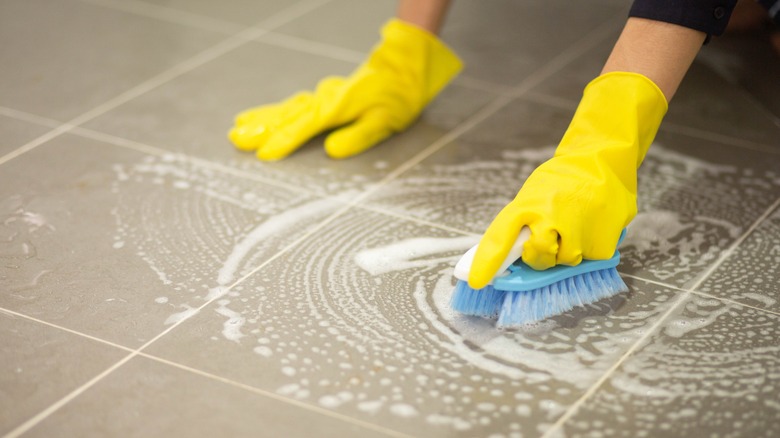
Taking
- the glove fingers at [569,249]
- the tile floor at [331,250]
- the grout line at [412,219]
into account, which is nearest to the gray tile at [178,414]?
the tile floor at [331,250]

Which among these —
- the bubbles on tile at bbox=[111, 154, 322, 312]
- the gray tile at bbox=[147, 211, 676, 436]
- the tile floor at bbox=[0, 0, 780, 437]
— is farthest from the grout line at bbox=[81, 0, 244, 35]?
the gray tile at bbox=[147, 211, 676, 436]

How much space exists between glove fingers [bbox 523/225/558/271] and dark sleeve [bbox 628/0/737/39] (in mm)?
279

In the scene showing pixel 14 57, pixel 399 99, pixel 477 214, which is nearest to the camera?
pixel 477 214

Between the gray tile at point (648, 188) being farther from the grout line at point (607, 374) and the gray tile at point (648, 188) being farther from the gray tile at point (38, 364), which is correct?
the gray tile at point (38, 364)

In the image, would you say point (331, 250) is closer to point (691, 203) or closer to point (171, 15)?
point (691, 203)

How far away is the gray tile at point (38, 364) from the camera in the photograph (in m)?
0.86

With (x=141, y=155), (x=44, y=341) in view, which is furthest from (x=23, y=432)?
(x=141, y=155)

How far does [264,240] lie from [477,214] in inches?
10.4

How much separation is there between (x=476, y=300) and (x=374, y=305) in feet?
0.34

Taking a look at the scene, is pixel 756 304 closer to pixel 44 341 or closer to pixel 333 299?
pixel 333 299

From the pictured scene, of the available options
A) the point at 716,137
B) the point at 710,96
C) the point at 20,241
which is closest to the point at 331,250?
the point at 20,241

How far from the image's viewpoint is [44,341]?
94cm

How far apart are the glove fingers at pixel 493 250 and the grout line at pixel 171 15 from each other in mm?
894

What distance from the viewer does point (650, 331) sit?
1.00m
